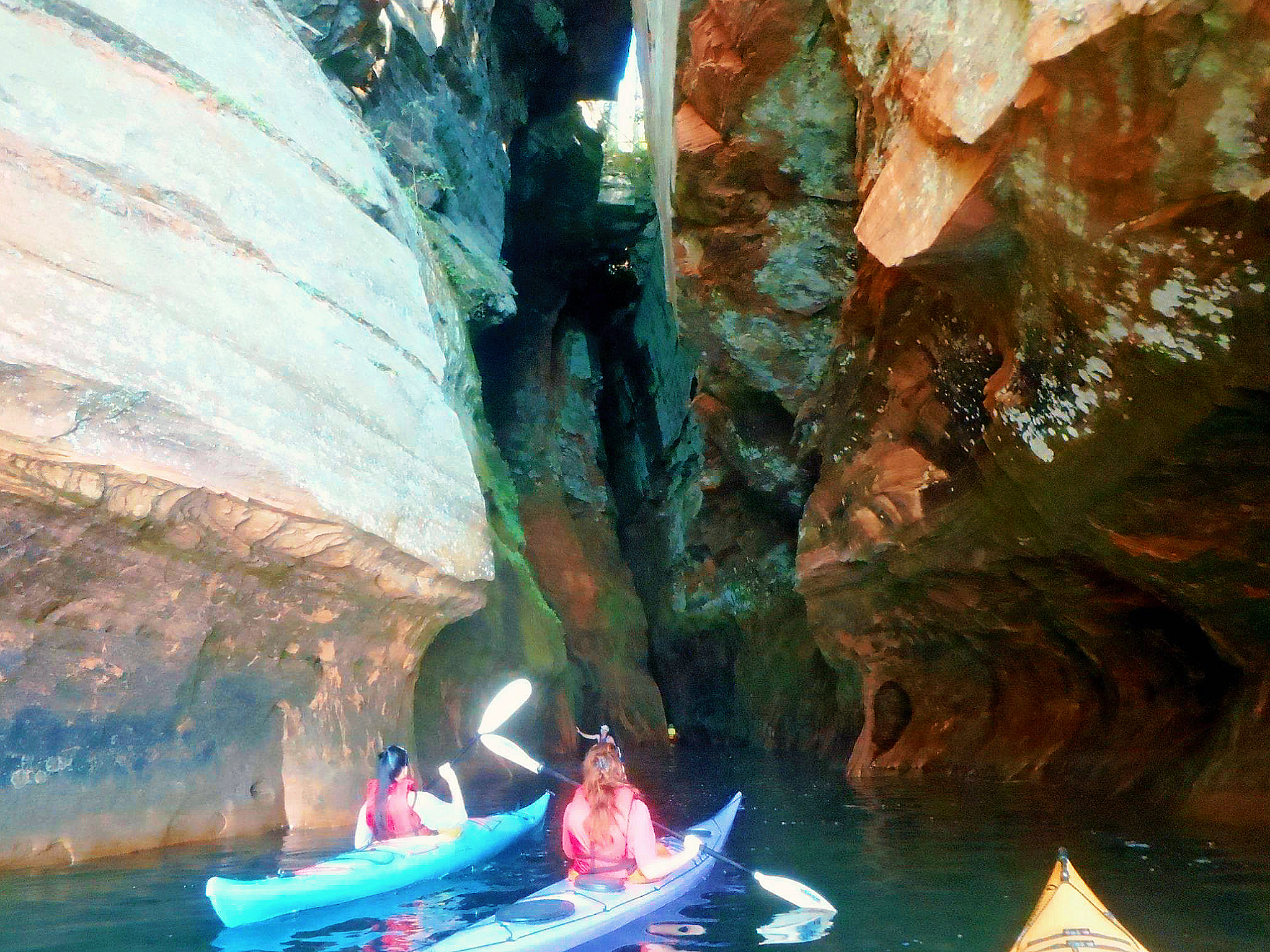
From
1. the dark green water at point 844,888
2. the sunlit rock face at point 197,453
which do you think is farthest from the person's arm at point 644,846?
the sunlit rock face at point 197,453

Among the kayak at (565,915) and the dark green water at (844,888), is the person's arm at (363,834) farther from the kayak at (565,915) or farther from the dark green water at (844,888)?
the kayak at (565,915)

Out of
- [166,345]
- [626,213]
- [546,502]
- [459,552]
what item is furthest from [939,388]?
[626,213]

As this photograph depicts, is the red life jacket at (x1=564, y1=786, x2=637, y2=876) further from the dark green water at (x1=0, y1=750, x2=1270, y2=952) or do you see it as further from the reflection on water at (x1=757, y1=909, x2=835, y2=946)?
the reflection on water at (x1=757, y1=909, x2=835, y2=946)

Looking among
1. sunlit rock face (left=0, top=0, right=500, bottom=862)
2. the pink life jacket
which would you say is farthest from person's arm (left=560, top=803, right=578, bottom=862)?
sunlit rock face (left=0, top=0, right=500, bottom=862)

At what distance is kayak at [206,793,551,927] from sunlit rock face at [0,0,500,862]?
1.90m

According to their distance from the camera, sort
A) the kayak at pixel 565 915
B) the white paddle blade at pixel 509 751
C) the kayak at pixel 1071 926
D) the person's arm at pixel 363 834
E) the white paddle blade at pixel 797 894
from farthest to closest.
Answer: the white paddle blade at pixel 509 751
the person's arm at pixel 363 834
the white paddle blade at pixel 797 894
the kayak at pixel 565 915
the kayak at pixel 1071 926

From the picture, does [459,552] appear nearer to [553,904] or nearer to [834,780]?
[553,904]

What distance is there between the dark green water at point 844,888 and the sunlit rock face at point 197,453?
Result: 88cm

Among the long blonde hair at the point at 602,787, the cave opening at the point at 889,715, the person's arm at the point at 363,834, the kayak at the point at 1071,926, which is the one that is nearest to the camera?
the kayak at the point at 1071,926

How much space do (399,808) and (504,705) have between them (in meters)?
1.74

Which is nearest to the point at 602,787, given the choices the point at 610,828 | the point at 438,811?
the point at 610,828

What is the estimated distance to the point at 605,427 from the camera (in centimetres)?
2689

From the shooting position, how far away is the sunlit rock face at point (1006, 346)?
4.71m

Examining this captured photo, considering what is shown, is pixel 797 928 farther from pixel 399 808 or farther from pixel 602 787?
pixel 399 808
